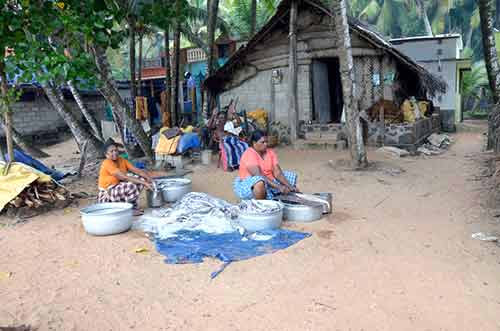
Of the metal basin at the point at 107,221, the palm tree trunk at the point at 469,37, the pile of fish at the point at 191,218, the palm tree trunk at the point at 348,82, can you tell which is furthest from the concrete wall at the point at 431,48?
the palm tree trunk at the point at 469,37

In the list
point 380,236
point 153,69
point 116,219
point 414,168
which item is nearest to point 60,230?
point 116,219

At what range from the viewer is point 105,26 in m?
5.74

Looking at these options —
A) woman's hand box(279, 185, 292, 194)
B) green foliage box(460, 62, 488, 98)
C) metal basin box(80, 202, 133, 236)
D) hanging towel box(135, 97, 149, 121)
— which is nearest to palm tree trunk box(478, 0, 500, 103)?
woman's hand box(279, 185, 292, 194)

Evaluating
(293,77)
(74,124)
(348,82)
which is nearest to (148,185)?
(348,82)

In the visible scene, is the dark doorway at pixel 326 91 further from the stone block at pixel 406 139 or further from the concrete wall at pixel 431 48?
the concrete wall at pixel 431 48

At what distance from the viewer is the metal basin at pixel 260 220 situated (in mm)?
4520

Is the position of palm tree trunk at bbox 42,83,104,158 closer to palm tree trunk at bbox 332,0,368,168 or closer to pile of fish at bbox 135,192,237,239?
pile of fish at bbox 135,192,237,239

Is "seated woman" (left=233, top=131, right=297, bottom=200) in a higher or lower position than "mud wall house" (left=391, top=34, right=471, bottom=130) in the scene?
lower

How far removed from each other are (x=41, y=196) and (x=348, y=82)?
220 inches

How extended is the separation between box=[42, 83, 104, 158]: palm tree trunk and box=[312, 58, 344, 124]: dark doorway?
5713mm

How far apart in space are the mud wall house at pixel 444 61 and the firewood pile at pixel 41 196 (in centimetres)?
1325

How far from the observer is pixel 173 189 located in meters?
5.98

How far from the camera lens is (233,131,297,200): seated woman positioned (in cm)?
501

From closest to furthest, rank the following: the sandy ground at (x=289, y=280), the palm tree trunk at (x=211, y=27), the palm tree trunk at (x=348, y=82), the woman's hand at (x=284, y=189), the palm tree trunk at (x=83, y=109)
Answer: the sandy ground at (x=289, y=280)
the woman's hand at (x=284, y=189)
the palm tree trunk at (x=348, y=82)
the palm tree trunk at (x=83, y=109)
the palm tree trunk at (x=211, y=27)
